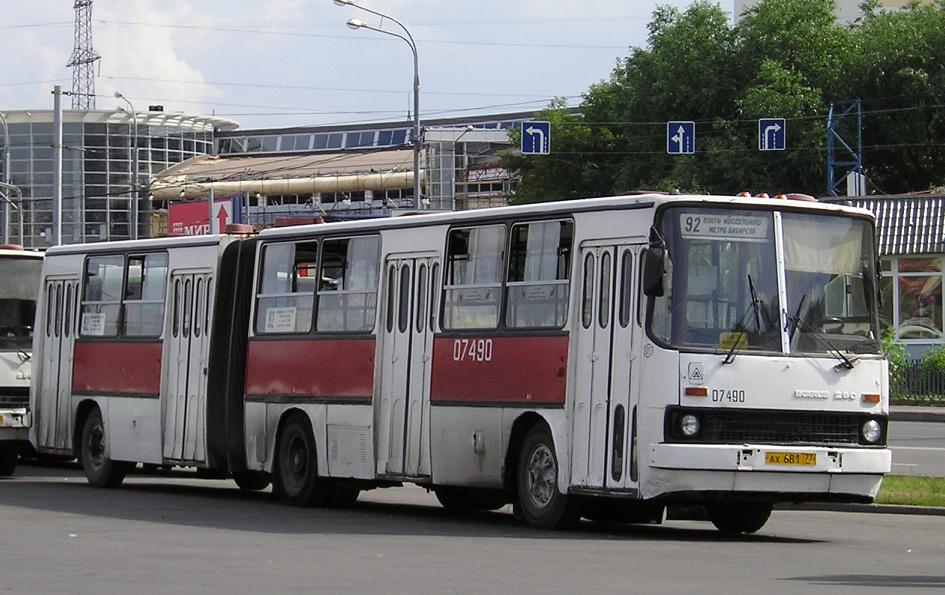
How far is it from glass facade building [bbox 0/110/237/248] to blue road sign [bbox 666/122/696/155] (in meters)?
58.4

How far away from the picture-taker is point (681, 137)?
48812 millimetres

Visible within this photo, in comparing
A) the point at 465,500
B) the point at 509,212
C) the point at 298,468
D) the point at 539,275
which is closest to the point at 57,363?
the point at 298,468

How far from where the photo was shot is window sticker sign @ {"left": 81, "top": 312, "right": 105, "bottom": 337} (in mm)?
24219

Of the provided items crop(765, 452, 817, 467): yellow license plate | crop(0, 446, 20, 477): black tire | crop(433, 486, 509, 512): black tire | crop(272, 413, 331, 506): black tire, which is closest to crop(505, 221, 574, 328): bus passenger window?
crop(765, 452, 817, 467): yellow license plate

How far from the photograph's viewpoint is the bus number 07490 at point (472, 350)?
17578 millimetres

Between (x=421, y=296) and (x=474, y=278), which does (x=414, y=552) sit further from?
(x=421, y=296)

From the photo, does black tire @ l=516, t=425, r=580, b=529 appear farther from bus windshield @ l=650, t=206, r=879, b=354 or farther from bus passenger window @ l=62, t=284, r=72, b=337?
bus passenger window @ l=62, t=284, r=72, b=337

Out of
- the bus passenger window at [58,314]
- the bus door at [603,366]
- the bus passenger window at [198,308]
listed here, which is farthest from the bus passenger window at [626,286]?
the bus passenger window at [58,314]

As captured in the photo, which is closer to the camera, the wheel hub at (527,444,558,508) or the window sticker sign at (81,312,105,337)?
the wheel hub at (527,444,558,508)

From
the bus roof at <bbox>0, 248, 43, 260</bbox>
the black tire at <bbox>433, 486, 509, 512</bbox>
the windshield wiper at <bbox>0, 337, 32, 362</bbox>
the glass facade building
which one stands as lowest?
the black tire at <bbox>433, 486, 509, 512</bbox>

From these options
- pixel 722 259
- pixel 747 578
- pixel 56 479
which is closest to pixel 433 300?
pixel 722 259

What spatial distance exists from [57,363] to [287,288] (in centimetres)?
525

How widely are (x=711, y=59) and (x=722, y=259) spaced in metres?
51.4

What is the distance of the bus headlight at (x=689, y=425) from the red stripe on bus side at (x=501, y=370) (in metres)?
1.42
